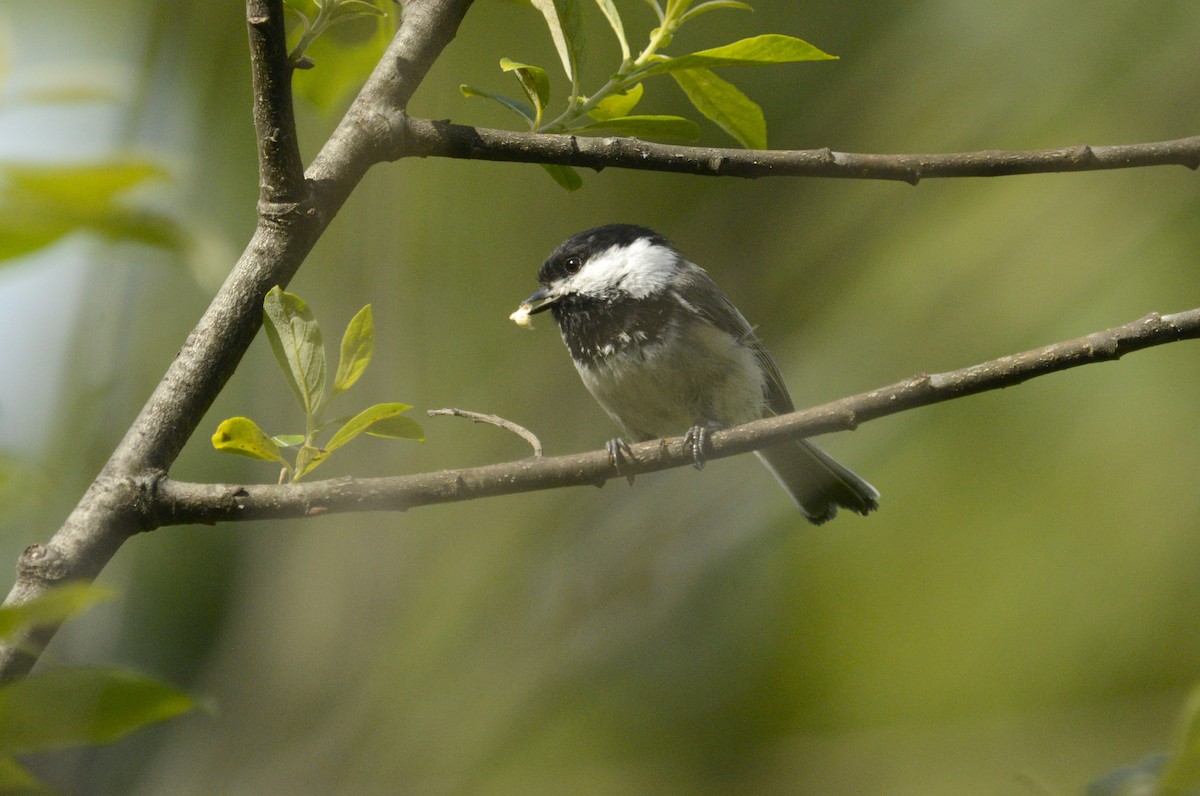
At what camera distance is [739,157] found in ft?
3.80

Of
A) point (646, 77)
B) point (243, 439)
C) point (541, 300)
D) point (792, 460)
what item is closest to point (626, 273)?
point (541, 300)

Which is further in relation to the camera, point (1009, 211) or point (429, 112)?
point (1009, 211)

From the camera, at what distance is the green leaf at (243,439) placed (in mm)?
1006

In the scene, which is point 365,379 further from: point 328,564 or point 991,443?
point 991,443

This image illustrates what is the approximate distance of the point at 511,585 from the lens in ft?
12.6

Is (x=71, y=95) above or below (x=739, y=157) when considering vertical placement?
below

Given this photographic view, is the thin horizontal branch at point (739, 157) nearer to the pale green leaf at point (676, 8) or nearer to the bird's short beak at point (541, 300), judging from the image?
the pale green leaf at point (676, 8)

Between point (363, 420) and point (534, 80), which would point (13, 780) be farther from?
point (534, 80)

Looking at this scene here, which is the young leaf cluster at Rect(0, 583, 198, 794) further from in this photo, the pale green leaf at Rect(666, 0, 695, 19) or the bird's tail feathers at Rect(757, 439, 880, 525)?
the bird's tail feathers at Rect(757, 439, 880, 525)

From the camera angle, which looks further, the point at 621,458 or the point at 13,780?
the point at 621,458

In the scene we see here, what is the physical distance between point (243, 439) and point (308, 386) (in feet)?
0.31

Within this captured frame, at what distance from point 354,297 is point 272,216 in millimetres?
2089

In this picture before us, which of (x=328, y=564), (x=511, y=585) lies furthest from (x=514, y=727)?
(x=328, y=564)

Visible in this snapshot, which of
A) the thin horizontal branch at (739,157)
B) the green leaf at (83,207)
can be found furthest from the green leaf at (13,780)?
the thin horizontal branch at (739,157)
